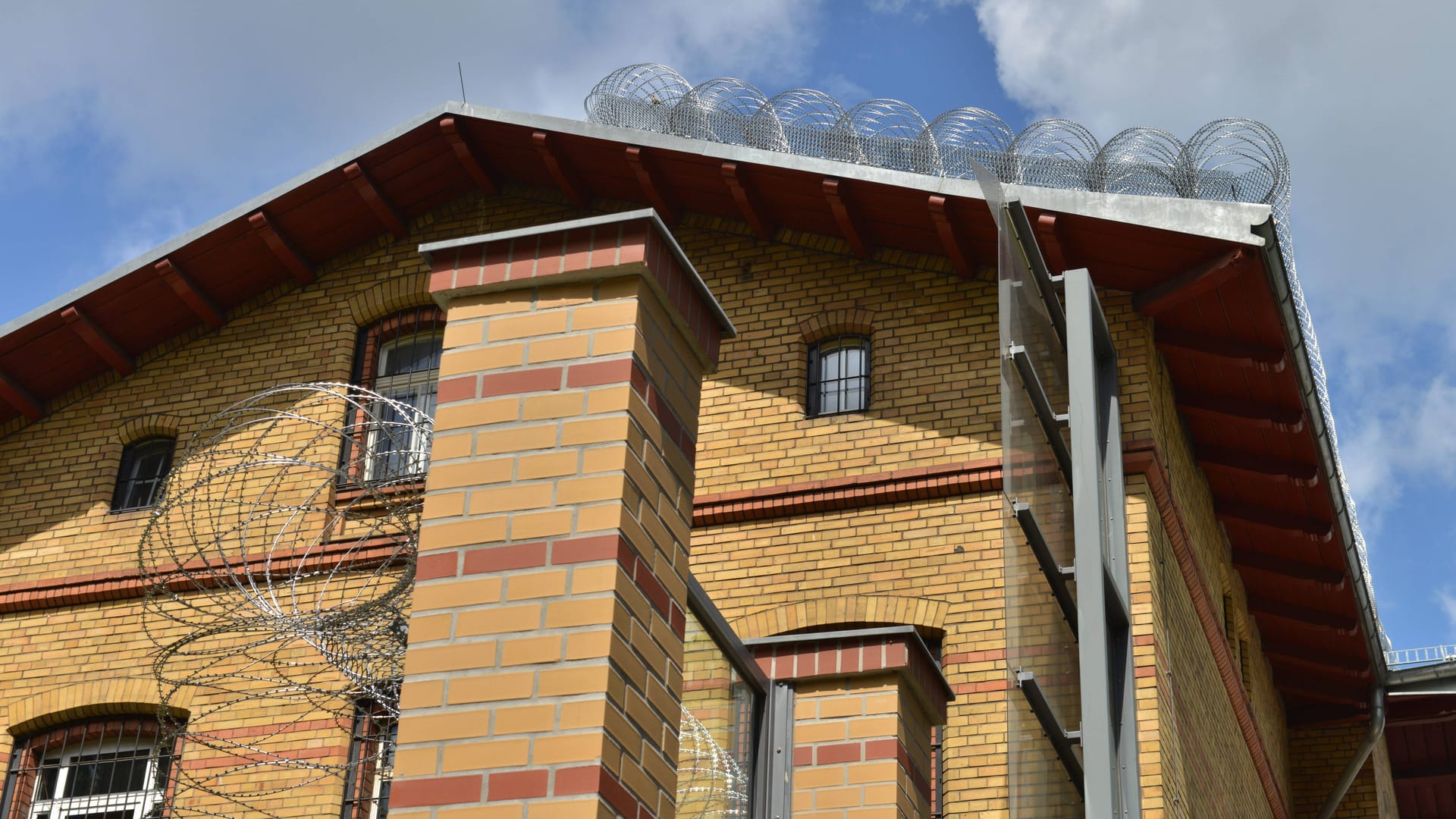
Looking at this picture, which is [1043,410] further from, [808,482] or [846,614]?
[808,482]

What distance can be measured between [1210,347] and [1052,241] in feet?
5.23

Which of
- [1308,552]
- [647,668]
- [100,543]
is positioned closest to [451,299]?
[647,668]

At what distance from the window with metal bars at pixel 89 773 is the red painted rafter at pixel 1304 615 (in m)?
10.5

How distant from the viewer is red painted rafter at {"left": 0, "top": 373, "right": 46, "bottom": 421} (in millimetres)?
15766

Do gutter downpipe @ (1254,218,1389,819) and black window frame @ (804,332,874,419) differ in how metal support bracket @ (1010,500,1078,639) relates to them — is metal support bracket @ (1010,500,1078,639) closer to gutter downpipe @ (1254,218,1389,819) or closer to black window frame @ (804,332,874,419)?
gutter downpipe @ (1254,218,1389,819)

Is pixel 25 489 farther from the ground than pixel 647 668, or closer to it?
farther from the ground

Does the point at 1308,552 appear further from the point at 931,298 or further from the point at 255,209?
the point at 255,209

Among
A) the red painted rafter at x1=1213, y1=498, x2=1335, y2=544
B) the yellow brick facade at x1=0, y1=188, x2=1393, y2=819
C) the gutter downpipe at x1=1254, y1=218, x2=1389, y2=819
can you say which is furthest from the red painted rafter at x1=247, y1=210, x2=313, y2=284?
the red painted rafter at x1=1213, y1=498, x2=1335, y2=544

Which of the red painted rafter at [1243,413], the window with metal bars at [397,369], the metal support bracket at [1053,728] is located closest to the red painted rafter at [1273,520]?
the red painted rafter at [1243,413]

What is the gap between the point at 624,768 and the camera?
4.43 m

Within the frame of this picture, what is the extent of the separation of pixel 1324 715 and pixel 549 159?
11.0m

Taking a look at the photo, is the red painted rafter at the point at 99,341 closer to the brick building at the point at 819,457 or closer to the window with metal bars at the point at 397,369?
the brick building at the point at 819,457

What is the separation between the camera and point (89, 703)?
14453mm

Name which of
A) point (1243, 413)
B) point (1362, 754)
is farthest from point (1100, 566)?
point (1362, 754)
